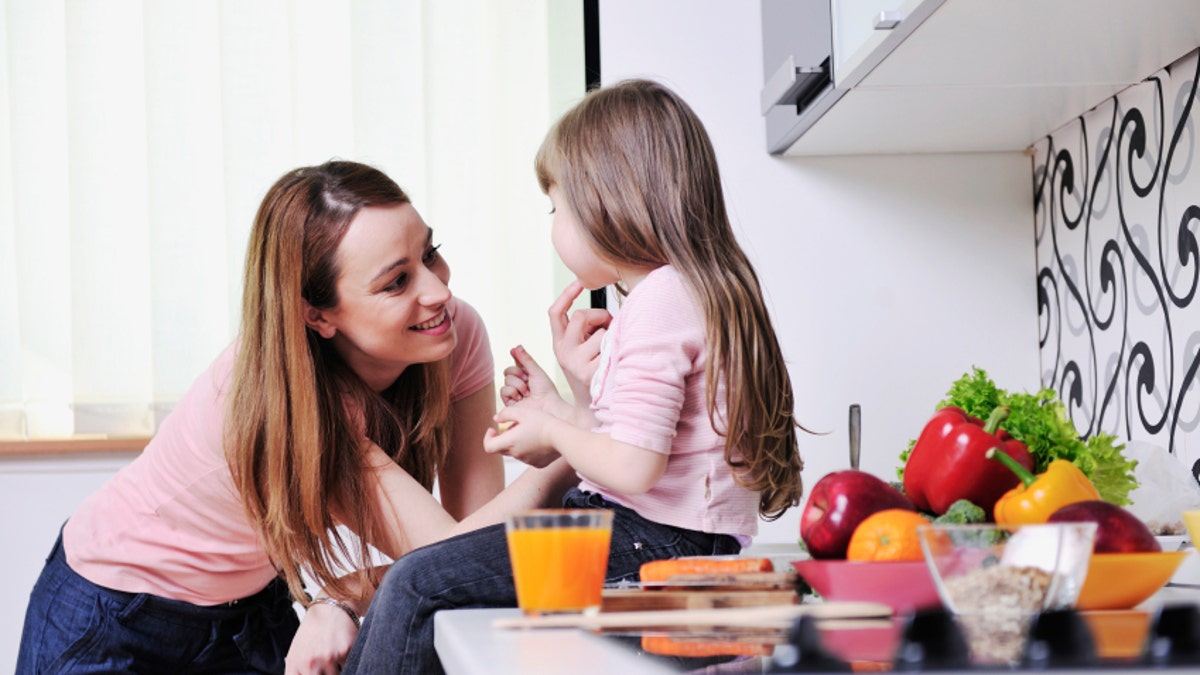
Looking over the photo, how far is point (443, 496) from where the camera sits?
1.71 meters

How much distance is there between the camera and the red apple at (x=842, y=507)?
2.63 ft

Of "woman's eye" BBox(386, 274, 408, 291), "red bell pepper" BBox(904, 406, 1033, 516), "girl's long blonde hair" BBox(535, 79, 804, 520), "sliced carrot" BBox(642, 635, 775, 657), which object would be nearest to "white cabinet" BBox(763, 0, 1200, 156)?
"girl's long blonde hair" BBox(535, 79, 804, 520)

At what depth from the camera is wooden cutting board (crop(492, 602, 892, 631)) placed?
0.63m

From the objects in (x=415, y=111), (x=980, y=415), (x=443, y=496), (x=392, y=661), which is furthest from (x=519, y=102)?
(x=392, y=661)

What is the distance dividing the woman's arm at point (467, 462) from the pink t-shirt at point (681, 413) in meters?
0.53

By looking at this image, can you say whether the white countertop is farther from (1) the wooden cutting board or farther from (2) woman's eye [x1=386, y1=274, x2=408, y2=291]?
(2) woman's eye [x1=386, y1=274, x2=408, y2=291]

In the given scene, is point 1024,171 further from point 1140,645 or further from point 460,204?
point 1140,645

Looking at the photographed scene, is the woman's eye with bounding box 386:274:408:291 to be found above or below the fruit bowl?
above

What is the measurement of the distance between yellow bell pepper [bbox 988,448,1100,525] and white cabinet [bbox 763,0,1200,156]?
608 mm

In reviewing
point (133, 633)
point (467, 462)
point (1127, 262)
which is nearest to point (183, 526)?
point (133, 633)

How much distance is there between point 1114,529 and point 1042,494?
4.3 inches

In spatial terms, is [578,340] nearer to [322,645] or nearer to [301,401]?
[301,401]

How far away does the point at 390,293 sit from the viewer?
4.69 ft

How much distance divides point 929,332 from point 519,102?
2.79 feet
